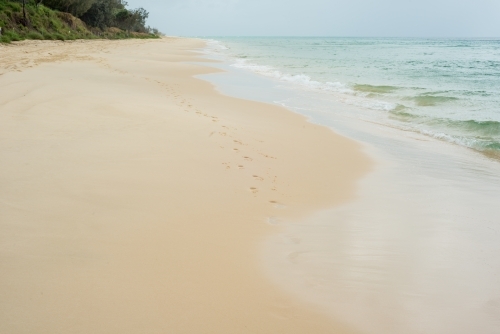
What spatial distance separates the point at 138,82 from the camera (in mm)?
11633

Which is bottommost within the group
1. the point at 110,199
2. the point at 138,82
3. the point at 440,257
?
the point at 440,257

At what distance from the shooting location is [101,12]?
4506 cm

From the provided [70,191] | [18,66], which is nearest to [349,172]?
[70,191]

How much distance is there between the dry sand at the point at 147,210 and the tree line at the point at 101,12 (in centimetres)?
2686

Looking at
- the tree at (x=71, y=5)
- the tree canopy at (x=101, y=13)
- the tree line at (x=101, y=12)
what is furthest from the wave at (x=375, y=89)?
the tree at (x=71, y=5)

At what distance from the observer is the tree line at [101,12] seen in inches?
1502

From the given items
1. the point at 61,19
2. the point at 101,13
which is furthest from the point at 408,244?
the point at 101,13

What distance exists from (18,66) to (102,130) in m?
7.76

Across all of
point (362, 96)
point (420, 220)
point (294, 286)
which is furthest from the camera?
point (362, 96)

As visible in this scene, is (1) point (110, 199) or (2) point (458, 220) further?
(2) point (458, 220)

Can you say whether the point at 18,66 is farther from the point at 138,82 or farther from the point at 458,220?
the point at 458,220

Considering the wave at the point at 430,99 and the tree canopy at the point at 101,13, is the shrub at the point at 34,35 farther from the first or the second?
the wave at the point at 430,99

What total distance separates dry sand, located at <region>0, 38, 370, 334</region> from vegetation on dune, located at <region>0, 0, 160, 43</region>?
18757 millimetres

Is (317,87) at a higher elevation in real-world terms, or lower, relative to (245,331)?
higher
